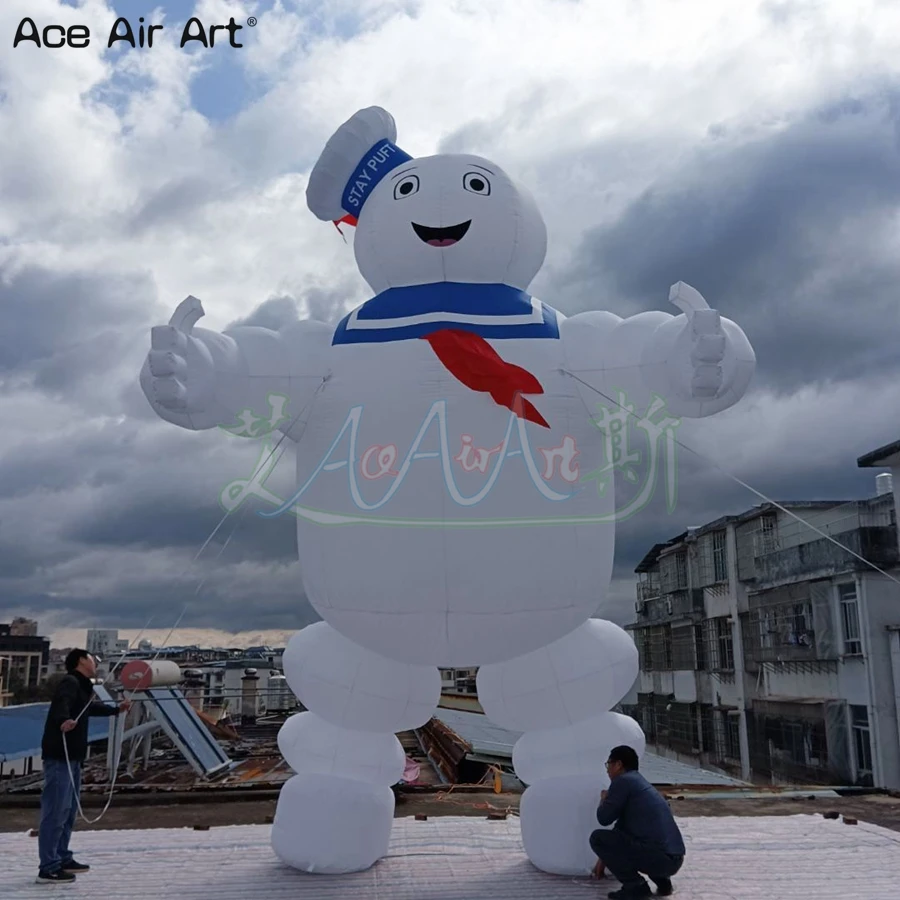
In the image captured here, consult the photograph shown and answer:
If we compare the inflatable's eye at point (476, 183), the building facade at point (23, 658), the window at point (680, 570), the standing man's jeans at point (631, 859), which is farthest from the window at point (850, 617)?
the building facade at point (23, 658)

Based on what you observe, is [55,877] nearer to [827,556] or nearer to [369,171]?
[369,171]

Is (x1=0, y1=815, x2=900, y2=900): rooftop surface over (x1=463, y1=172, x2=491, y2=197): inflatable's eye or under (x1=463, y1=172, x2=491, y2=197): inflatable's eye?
under

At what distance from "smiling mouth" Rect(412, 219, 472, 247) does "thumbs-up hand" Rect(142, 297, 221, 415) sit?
44.3 inches

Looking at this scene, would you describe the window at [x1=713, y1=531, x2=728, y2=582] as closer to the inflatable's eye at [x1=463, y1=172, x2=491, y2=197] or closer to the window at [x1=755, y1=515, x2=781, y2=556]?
the window at [x1=755, y1=515, x2=781, y2=556]

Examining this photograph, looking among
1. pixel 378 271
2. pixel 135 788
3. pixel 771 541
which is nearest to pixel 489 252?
pixel 378 271

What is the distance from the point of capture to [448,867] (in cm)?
420

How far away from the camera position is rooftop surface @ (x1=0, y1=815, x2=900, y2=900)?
3.79 meters

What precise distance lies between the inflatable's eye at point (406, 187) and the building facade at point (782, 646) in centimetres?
1016

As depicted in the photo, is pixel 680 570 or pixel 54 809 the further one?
pixel 680 570

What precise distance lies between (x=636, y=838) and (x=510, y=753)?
541 centimetres

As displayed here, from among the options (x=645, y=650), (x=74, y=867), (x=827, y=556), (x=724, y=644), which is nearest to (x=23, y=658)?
(x=645, y=650)

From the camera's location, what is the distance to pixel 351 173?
4.53 metres

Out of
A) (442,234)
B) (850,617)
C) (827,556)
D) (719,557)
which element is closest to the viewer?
(442,234)

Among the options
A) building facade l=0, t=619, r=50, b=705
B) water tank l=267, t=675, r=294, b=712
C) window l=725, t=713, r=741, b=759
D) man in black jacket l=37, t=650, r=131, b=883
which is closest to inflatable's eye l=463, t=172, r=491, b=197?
water tank l=267, t=675, r=294, b=712
